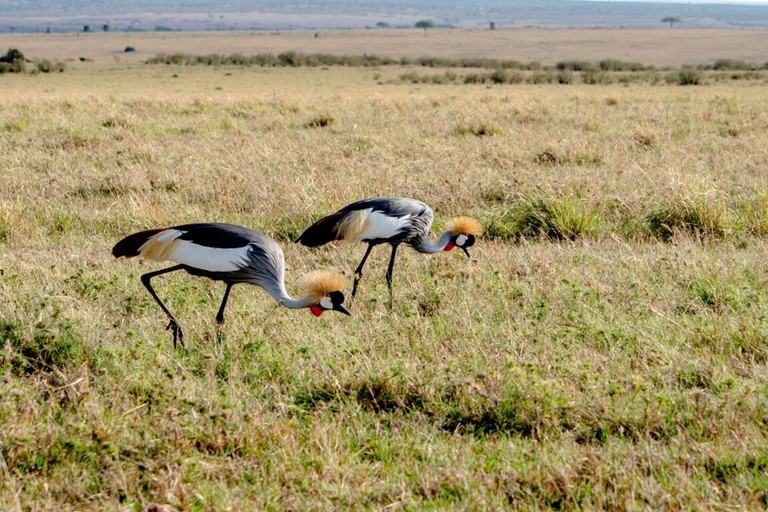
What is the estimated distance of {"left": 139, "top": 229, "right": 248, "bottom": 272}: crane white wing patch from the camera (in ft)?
14.3

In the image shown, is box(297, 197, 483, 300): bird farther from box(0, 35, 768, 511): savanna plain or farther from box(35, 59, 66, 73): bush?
box(35, 59, 66, 73): bush

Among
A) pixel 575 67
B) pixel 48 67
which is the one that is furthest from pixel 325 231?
pixel 575 67

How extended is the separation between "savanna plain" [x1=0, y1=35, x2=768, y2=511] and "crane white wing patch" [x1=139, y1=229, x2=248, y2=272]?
45 centimetres

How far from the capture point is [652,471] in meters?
3.17

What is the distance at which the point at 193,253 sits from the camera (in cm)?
442

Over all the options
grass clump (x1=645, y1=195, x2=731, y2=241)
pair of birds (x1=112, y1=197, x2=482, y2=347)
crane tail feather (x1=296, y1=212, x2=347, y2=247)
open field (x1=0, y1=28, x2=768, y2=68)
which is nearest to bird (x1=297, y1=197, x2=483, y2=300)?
crane tail feather (x1=296, y1=212, x2=347, y2=247)

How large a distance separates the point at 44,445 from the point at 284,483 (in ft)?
3.31

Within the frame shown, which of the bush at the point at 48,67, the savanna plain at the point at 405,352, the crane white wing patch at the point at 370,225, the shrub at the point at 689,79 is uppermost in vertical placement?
the bush at the point at 48,67

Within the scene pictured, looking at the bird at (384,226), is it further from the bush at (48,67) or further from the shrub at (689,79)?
the bush at (48,67)

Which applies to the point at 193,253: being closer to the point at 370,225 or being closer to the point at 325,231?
the point at 325,231

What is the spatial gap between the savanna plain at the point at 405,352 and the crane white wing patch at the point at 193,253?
0.45 m

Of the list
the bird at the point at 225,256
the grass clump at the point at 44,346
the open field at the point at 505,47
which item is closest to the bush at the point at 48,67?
the open field at the point at 505,47

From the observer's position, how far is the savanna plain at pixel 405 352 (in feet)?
10.3

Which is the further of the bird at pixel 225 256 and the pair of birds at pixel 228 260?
the bird at pixel 225 256
